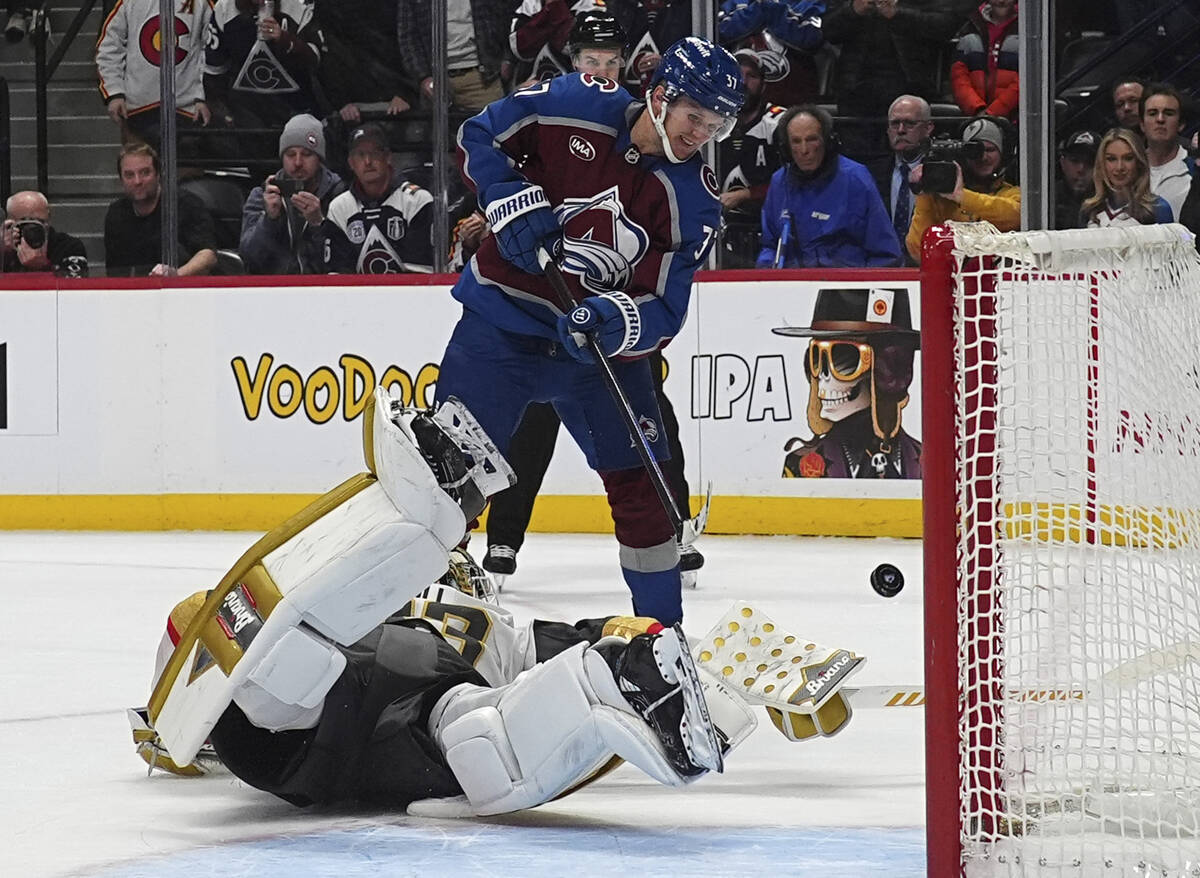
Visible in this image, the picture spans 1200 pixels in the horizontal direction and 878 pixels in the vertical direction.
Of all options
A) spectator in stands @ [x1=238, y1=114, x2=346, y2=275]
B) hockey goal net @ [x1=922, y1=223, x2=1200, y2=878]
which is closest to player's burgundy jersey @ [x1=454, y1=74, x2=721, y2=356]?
hockey goal net @ [x1=922, y1=223, x2=1200, y2=878]

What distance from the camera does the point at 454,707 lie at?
2.20 m

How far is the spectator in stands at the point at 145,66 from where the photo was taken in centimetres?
608

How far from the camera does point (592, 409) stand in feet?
10.1

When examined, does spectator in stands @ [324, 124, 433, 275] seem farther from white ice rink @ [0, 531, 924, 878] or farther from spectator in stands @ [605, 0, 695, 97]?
white ice rink @ [0, 531, 924, 878]

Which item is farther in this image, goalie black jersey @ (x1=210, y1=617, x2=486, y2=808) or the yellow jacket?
the yellow jacket

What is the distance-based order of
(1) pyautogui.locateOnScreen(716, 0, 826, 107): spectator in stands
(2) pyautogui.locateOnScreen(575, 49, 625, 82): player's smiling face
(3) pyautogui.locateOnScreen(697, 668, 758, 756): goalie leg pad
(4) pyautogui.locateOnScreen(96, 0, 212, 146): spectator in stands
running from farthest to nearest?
(4) pyautogui.locateOnScreen(96, 0, 212, 146): spectator in stands → (1) pyautogui.locateOnScreen(716, 0, 826, 107): spectator in stands → (2) pyautogui.locateOnScreen(575, 49, 625, 82): player's smiling face → (3) pyautogui.locateOnScreen(697, 668, 758, 756): goalie leg pad

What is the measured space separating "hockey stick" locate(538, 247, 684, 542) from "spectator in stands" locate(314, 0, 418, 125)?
318cm

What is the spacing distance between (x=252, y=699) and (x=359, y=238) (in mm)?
4114

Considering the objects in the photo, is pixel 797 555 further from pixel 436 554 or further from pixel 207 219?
pixel 436 554

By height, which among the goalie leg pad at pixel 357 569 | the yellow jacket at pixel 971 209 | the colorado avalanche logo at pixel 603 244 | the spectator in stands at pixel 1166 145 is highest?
the spectator in stands at pixel 1166 145

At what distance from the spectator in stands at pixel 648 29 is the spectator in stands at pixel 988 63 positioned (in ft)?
2.89

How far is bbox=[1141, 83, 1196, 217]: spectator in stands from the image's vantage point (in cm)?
548

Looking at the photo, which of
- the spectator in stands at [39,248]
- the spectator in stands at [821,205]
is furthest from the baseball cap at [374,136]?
the spectator in stands at [821,205]

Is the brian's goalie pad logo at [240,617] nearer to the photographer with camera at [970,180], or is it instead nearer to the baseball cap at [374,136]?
the photographer with camera at [970,180]
